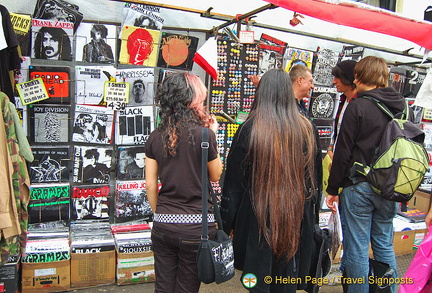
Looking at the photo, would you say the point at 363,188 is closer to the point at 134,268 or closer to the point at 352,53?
the point at 134,268

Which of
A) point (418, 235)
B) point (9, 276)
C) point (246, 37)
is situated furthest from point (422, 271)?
point (9, 276)

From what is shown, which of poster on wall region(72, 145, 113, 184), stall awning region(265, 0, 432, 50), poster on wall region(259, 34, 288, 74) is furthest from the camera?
poster on wall region(259, 34, 288, 74)

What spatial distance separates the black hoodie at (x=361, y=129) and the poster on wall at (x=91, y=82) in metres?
2.16

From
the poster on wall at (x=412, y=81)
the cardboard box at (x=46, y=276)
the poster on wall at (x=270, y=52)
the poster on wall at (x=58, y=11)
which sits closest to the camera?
the cardboard box at (x=46, y=276)

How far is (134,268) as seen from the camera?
3.31m

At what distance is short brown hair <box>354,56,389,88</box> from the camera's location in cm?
272

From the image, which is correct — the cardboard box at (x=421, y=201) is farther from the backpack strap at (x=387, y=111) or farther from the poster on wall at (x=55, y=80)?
the poster on wall at (x=55, y=80)

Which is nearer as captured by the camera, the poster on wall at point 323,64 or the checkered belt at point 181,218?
the checkered belt at point 181,218

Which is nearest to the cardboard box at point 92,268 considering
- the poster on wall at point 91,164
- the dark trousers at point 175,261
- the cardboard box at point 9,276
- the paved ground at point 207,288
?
the paved ground at point 207,288

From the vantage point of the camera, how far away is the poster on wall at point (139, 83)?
3555mm

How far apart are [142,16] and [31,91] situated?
1208 mm

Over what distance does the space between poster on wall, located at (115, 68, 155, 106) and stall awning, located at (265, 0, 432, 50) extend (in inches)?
60.4

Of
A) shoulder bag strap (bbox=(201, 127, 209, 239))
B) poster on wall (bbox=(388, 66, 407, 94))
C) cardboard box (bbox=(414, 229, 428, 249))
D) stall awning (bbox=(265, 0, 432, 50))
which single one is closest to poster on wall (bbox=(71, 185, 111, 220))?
shoulder bag strap (bbox=(201, 127, 209, 239))

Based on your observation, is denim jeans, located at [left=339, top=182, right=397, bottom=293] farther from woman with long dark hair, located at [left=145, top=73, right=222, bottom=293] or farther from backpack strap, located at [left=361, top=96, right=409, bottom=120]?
woman with long dark hair, located at [left=145, top=73, right=222, bottom=293]
